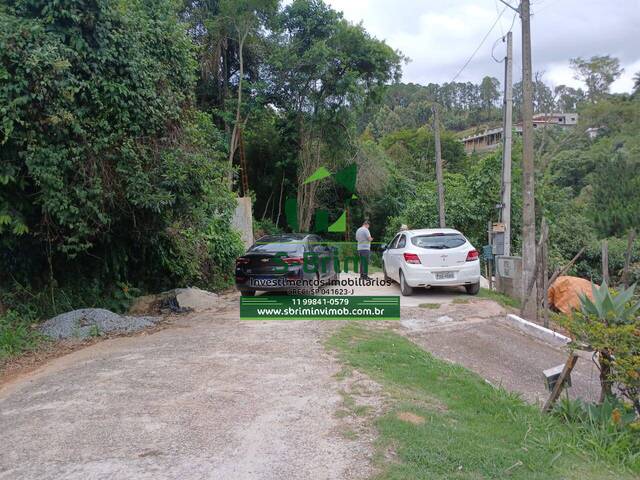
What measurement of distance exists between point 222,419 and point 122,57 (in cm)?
641

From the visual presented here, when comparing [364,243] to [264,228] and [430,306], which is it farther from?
[264,228]

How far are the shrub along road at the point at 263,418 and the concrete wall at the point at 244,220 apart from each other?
1071 cm

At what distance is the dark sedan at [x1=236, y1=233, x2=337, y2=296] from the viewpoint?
1026cm

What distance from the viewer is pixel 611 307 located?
430 cm

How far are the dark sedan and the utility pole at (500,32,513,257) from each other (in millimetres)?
4635

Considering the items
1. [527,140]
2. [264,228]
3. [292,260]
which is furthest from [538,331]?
[264,228]

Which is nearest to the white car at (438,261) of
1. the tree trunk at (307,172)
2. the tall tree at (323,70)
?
the tall tree at (323,70)

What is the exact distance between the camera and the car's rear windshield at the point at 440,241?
10625 mm

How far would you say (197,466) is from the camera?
11.6ft

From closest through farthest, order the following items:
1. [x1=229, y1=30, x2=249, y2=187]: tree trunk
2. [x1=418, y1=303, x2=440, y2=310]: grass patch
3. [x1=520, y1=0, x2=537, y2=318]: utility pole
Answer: [x1=520, y1=0, x2=537, y2=318]: utility pole → [x1=418, y1=303, x2=440, y2=310]: grass patch → [x1=229, y1=30, x2=249, y2=187]: tree trunk

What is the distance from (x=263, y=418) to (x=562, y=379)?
2.69m

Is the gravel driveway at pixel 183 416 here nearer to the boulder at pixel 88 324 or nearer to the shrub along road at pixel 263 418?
the shrub along road at pixel 263 418

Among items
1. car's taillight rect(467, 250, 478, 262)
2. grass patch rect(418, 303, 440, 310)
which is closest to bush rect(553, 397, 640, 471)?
grass patch rect(418, 303, 440, 310)

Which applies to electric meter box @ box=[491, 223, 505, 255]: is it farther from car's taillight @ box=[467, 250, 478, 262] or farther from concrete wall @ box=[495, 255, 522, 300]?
car's taillight @ box=[467, 250, 478, 262]
